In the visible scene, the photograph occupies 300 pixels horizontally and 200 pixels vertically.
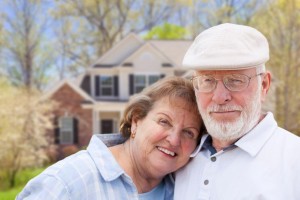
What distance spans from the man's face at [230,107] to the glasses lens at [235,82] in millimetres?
19

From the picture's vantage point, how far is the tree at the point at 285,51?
24469mm

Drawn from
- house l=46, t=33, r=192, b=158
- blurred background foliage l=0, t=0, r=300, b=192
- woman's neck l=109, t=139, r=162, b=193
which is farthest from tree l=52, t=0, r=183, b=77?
woman's neck l=109, t=139, r=162, b=193

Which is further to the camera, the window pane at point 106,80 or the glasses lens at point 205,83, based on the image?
the window pane at point 106,80

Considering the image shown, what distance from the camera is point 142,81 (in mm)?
29547

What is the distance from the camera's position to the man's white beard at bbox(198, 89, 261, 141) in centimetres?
320

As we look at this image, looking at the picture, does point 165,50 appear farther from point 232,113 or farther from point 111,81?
point 232,113

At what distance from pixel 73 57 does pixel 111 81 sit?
11.0 m

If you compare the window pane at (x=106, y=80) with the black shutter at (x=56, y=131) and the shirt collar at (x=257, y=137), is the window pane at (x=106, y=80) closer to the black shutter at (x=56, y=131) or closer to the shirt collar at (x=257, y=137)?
the black shutter at (x=56, y=131)

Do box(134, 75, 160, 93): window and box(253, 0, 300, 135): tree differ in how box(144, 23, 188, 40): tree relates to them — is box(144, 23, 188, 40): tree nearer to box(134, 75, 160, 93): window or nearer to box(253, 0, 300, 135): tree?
box(134, 75, 160, 93): window

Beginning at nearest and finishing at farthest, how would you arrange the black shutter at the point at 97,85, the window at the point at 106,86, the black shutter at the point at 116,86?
the black shutter at the point at 116,86 < the window at the point at 106,86 < the black shutter at the point at 97,85

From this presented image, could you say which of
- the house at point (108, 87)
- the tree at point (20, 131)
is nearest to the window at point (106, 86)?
the house at point (108, 87)

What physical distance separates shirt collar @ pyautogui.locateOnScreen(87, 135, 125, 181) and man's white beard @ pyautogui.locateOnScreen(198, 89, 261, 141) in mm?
619

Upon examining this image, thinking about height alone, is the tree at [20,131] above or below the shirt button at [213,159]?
below

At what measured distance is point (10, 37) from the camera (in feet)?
124
